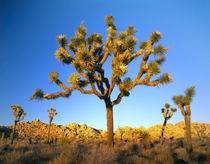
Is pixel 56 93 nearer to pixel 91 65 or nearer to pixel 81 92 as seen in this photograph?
pixel 81 92

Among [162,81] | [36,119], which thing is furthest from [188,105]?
[36,119]

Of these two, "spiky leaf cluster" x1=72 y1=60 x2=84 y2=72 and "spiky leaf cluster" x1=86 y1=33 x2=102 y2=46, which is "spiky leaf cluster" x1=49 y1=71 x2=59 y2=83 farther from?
"spiky leaf cluster" x1=86 y1=33 x2=102 y2=46

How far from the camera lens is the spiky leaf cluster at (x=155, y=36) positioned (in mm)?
10738

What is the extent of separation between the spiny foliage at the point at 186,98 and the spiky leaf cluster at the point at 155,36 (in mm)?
4564

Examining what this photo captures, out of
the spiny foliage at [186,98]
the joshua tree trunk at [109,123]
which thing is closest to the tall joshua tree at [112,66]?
the joshua tree trunk at [109,123]

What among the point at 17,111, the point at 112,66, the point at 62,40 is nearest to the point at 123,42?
the point at 112,66

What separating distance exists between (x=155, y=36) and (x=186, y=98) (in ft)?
16.9

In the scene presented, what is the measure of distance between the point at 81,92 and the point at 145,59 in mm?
5114

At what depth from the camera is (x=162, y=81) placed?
9.55 metres

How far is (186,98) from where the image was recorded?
11.2m

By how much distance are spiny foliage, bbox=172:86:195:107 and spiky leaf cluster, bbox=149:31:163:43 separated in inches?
180

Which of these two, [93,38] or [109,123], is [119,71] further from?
[93,38]

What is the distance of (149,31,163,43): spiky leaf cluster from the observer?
1074 cm

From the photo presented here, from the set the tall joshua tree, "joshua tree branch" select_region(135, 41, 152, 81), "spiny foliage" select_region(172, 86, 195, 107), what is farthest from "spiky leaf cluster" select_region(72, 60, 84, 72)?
"spiny foliage" select_region(172, 86, 195, 107)
